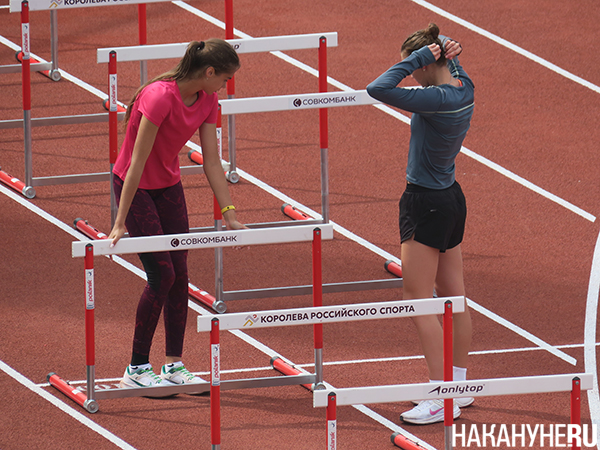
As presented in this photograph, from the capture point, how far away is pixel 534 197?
29.3ft

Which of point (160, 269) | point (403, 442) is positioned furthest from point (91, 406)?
point (403, 442)

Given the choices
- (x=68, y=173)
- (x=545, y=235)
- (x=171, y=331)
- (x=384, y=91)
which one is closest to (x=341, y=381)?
(x=171, y=331)

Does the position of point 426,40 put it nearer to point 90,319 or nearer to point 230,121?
point 90,319

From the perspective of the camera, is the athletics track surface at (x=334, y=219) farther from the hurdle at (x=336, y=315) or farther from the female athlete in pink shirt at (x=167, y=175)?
the hurdle at (x=336, y=315)

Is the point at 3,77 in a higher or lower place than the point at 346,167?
higher

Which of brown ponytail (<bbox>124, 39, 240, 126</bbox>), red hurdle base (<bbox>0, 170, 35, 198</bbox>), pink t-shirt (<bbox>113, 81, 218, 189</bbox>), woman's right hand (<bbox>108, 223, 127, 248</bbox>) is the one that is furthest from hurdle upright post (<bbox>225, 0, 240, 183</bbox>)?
woman's right hand (<bbox>108, 223, 127, 248</bbox>)

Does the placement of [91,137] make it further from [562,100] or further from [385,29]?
[562,100]

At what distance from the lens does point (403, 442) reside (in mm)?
5633

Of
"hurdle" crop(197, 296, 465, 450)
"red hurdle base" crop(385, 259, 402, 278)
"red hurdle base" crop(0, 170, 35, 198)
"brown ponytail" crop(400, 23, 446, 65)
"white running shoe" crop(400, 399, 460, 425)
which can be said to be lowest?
"white running shoe" crop(400, 399, 460, 425)

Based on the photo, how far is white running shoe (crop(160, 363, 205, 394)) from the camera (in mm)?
6059

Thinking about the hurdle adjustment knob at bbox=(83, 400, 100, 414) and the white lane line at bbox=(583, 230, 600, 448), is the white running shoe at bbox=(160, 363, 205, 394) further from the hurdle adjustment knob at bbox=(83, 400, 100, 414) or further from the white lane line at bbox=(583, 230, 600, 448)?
the white lane line at bbox=(583, 230, 600, 448)

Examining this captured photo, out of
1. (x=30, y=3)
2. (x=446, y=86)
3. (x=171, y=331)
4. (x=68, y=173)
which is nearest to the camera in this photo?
(x=446, y=86)

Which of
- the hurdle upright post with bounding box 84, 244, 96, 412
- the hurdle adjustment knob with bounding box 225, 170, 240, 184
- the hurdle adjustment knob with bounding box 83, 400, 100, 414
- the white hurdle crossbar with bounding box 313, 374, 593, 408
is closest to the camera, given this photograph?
the white hurdle crossbar with bounding box 313, 374, 593, 408

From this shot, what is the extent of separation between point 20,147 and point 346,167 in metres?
2.82
